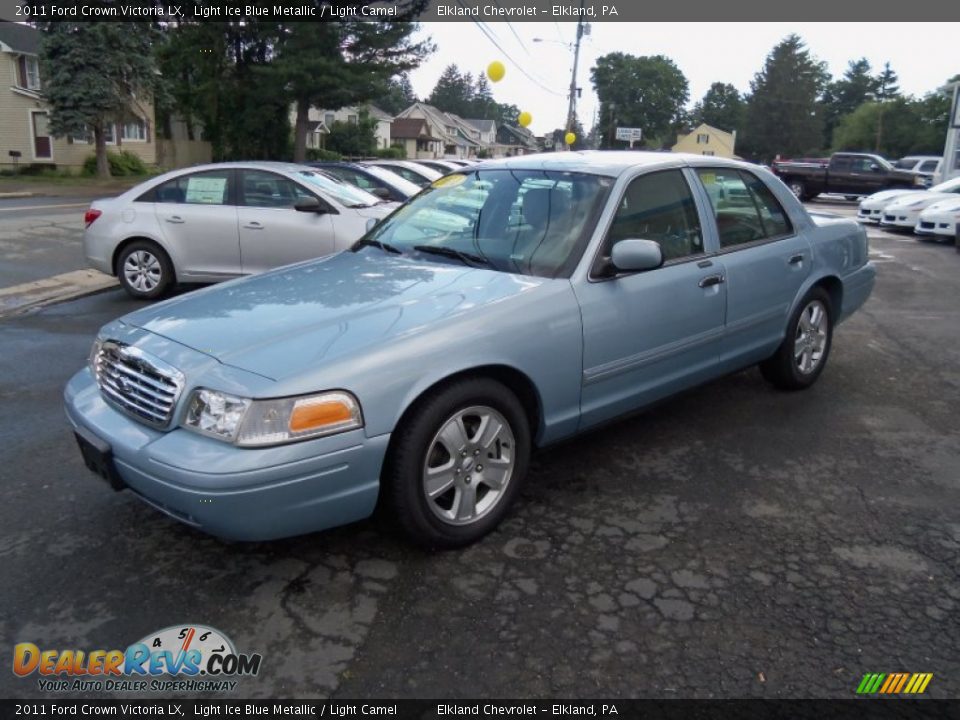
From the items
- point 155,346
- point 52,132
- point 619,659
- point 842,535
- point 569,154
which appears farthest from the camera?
point 52,132

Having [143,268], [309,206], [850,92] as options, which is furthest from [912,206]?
[850,92]

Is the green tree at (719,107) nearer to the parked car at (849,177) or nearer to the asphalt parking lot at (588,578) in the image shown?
the parked car at (849,177)

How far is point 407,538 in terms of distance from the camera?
126 inches

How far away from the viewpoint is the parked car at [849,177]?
2719 cm

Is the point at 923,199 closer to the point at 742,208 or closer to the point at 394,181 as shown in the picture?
the point at 394,181

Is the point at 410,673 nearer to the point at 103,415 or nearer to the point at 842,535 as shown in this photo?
the point at 103,415

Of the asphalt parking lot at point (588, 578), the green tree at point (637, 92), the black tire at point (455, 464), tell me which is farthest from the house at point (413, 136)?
the black tire at point (455, 464)

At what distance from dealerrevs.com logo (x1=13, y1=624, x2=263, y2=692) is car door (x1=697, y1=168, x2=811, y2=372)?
3102mm

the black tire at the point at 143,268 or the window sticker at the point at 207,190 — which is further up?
the window sticker at the point at 207,190

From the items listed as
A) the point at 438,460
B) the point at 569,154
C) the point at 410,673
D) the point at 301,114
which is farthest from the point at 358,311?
the point at 301,114

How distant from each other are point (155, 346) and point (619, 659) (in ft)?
7.08

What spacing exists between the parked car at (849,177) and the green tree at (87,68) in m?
27.2

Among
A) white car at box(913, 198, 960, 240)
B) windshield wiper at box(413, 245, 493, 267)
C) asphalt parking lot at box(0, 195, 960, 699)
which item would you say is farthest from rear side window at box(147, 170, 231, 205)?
white car at box(913, 198, 960, 240)

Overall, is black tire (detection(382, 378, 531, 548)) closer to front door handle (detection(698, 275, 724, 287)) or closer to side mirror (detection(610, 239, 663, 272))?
side mirror (detection(610, 239, 663, 272))
